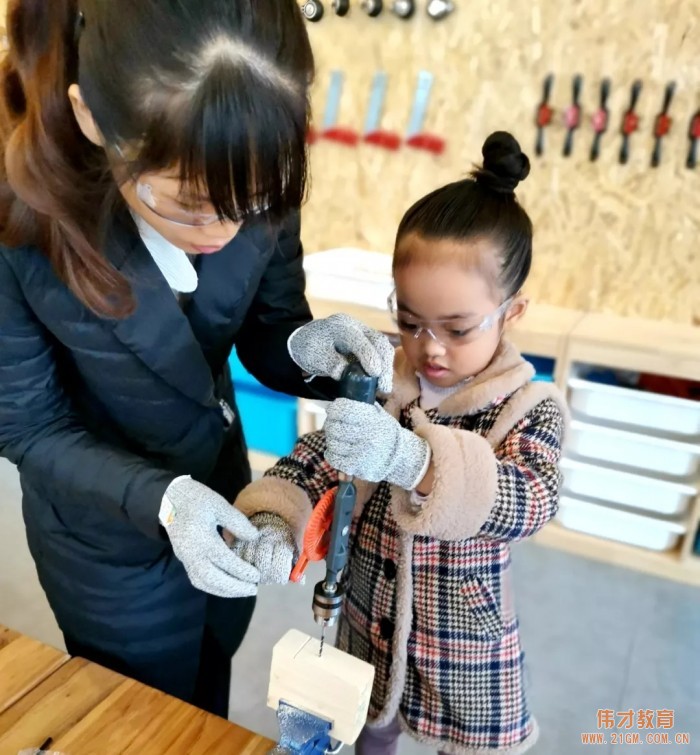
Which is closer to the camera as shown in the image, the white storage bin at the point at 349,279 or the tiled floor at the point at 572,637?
the tiled floor at the point at 572,637

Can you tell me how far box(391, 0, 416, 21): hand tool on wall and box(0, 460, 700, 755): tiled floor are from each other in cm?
165

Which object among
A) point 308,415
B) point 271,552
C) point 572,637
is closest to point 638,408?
point 572,637

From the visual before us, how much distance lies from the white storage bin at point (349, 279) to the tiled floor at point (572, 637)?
82 centimetres

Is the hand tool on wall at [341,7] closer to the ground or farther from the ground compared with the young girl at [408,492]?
farther from the ground

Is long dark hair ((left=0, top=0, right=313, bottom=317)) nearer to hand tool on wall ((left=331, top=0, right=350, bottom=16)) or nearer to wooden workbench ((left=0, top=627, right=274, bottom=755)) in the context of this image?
wooden workbench ((left=0, top=627, right=274, bottom=755))

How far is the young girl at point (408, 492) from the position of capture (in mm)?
849

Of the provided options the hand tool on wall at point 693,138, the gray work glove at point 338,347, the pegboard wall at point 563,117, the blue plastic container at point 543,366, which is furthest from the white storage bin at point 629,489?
the gray work glove at point 338,347

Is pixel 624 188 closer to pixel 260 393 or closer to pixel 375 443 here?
pixel 260 393

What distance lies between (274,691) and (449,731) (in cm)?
37

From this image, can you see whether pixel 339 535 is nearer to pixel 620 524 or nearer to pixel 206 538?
pixel 206 538

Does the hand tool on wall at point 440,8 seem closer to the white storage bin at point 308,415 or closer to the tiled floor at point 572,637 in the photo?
the white storage bin at point 308,415

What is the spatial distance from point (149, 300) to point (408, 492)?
37 centimetres

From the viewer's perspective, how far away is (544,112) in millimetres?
1957

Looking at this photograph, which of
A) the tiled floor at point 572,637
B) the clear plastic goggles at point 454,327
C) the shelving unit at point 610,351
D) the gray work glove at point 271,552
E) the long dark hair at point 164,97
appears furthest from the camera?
the shelving unit at point 610,351
